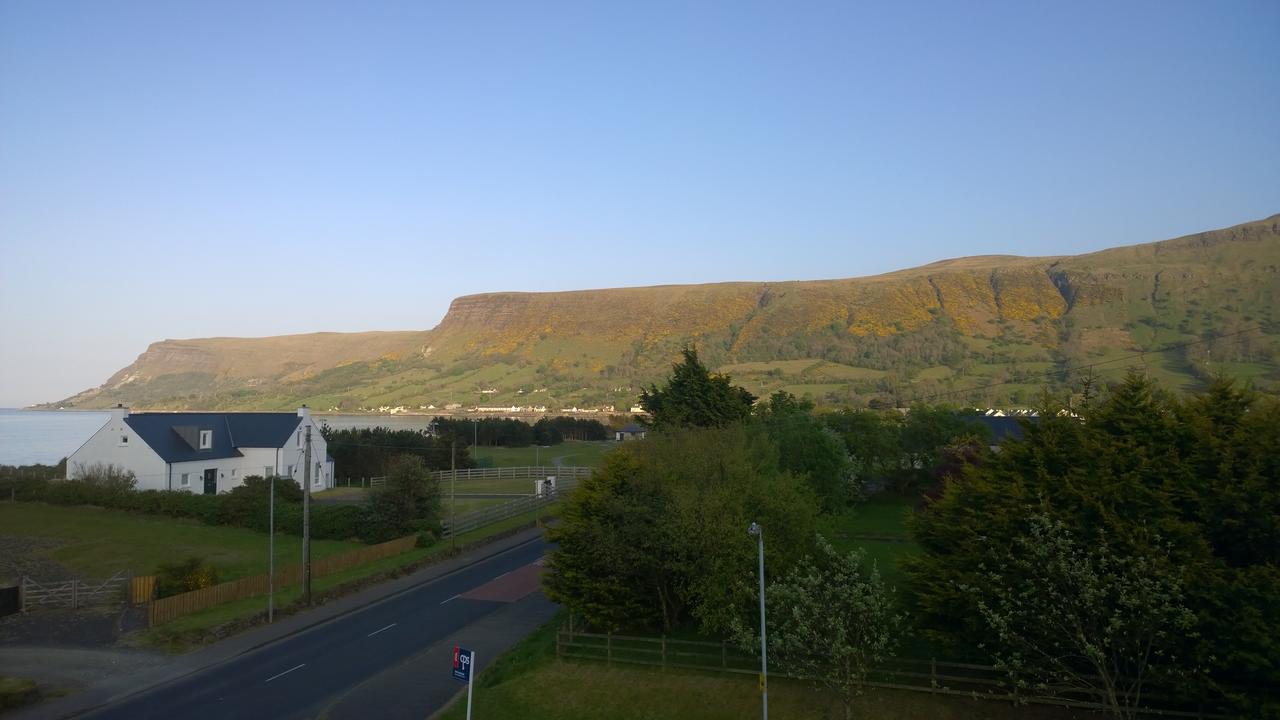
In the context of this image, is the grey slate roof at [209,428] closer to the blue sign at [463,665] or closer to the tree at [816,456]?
the tree at [816,456]

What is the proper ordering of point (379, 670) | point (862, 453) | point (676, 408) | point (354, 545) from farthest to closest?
point (862, 453) < point (676, 408) < point (354, 545) < point (379, 670)

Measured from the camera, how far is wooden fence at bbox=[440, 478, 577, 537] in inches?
1870

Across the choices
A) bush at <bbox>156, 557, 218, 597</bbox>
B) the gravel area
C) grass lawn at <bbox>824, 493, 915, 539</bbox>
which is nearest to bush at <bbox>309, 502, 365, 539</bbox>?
the gravel area

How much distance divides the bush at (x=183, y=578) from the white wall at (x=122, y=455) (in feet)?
86.1

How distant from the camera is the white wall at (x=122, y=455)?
179 feet

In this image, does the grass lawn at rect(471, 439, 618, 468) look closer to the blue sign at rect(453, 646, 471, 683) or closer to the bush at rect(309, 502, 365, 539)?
the bush at rect(309, 502, 365, 539)

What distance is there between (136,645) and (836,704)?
22163 millimetres

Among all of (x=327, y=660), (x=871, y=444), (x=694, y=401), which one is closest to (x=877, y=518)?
(x=871, y=444)

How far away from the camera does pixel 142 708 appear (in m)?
20.7

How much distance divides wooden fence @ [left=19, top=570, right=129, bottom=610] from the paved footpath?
738cm

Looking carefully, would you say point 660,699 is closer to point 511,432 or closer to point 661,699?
point 661,699

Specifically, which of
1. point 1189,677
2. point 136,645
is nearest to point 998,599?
point 1189,677

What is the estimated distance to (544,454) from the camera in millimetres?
102812

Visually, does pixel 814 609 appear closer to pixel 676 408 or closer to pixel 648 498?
pixel 648 498
